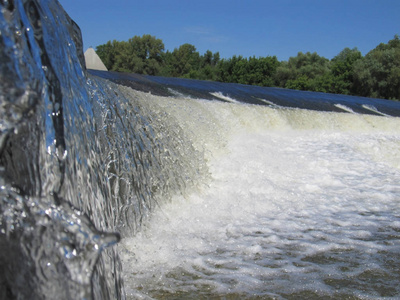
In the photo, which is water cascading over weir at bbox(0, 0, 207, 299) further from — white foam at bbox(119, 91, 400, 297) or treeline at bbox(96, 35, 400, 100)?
treeline at bbox(96, 35, 400, 100)

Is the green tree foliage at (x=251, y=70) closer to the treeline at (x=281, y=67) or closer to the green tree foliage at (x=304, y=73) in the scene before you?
the treeline at (x=281, y=67)

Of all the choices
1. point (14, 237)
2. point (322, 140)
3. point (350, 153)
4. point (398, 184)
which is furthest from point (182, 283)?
point (322, 140)

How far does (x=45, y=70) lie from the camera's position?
1.27 meters

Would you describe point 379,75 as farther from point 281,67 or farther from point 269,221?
point 269,221

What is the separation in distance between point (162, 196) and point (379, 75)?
85.6 feet

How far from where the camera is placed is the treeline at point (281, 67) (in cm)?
2645

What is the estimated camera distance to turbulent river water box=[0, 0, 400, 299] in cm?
106

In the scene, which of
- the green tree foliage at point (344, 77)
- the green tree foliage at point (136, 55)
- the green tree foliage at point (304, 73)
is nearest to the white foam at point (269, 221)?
the green tree foliage at point (344, 77)

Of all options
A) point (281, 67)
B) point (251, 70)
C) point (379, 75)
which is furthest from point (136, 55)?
point (379, 75)

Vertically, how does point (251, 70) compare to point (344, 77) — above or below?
above

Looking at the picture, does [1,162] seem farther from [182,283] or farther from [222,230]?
[222,230]

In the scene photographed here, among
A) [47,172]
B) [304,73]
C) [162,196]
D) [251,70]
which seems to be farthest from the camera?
[251,70]

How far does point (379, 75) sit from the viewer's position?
1035 inches

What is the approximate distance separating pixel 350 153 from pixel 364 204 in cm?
217
